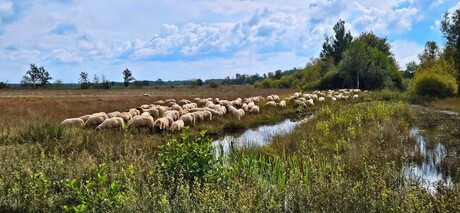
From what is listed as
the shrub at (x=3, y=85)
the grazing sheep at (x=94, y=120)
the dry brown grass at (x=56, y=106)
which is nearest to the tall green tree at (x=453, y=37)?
the dry brown grass at (x=56, y=106)

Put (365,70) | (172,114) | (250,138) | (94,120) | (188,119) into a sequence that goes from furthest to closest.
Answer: (365,70) → (172,114) → (188,119) → (94,120) → (250,138)

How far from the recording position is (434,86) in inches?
1194

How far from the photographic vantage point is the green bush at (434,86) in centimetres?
3014

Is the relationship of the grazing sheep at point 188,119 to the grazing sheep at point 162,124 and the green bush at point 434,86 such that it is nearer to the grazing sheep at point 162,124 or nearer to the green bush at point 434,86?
the grazing sheep at point 162,124

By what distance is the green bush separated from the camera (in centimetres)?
3014

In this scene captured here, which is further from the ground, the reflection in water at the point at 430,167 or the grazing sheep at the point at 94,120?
the grazing sheep at the point at 94,120

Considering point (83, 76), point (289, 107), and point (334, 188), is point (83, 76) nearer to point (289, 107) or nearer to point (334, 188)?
point (289, 107)

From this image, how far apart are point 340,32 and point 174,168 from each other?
2574 inches

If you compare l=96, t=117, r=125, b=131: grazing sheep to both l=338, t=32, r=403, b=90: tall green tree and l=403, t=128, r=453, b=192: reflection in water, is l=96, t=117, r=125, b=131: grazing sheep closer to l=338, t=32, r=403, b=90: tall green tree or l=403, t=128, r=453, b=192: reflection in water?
l=403, t=128, r=453, b=192: reflection in water

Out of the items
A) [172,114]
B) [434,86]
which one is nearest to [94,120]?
[172,114]

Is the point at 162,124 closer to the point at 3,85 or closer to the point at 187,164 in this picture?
the point at 187,164

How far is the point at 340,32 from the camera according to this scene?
2564 inches

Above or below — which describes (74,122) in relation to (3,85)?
below

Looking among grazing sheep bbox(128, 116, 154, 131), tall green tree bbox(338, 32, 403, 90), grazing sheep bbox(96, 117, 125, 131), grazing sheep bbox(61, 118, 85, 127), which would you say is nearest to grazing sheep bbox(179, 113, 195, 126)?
grazing sheep bbox(128, 116, 154, 131)
